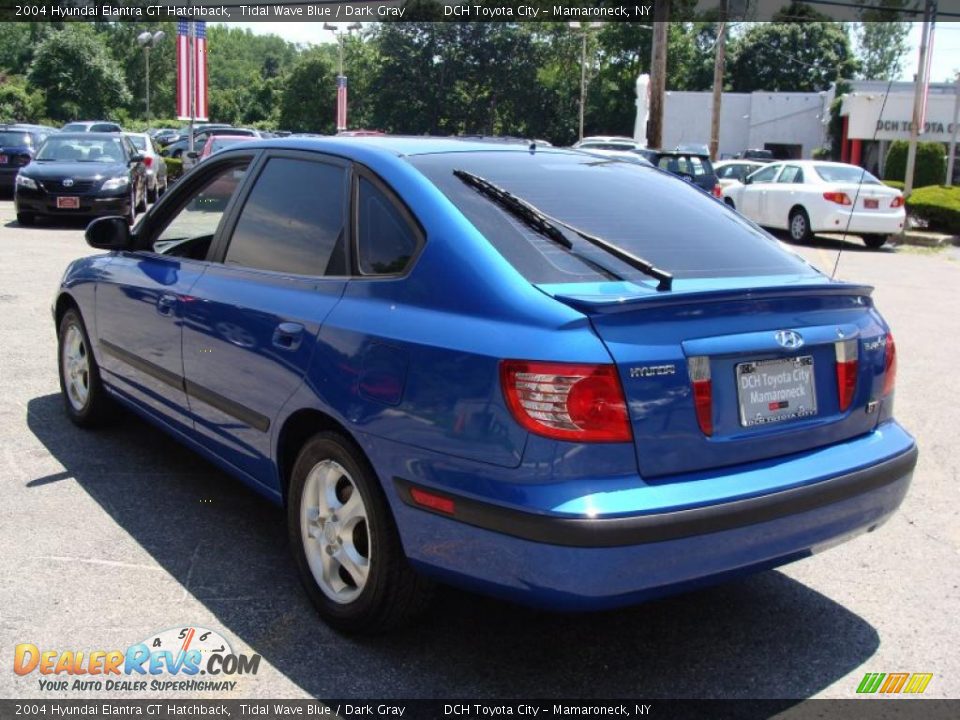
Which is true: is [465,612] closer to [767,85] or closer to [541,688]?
[541,688]

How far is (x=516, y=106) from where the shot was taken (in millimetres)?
67438

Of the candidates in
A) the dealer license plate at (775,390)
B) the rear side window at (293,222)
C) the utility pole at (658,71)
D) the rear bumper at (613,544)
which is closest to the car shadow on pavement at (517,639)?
the rear bumper at (613,544)

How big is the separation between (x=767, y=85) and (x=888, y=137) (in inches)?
1510

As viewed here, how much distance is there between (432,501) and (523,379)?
1.57 feet

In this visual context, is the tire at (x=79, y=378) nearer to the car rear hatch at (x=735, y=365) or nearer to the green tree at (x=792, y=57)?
the car rear hatch at (x=735, y=365)

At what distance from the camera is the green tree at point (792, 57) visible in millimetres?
71750

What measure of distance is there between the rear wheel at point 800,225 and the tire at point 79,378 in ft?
50.3

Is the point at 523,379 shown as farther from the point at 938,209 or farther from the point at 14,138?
the point at 14,138

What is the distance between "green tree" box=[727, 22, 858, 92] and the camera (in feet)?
235

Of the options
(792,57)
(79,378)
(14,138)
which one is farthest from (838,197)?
(792,57)

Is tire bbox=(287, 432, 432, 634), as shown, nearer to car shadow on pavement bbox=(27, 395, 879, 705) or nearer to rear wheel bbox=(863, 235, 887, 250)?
car shadow on pavement bbox=(27, 395, 879, 705)

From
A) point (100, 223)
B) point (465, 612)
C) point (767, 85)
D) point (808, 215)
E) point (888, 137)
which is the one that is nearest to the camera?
point (465, 612)

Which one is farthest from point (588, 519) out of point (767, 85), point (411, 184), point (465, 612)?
point (767, 85)

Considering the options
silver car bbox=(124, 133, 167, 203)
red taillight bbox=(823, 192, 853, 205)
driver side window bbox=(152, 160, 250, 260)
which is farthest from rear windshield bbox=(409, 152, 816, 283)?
silver car bbox=(124, 133, 167, 203)
